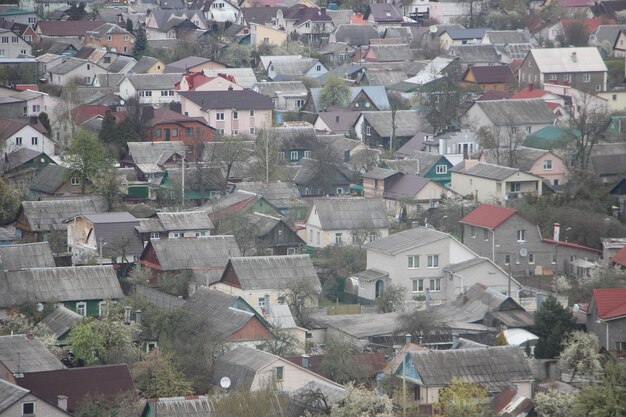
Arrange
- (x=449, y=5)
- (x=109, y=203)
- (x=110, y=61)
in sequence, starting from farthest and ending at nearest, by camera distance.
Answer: (x=449, y=5) < (x=110, y=61) < (x=109, y=203)

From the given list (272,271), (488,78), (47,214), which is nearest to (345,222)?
(272,271)

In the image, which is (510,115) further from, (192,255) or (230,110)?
(192,255)

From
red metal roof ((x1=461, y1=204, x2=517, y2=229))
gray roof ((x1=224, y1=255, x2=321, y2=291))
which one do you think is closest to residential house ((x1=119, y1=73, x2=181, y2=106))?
red metal roof ((x1=461, y1=204, x2=517, y2=229))

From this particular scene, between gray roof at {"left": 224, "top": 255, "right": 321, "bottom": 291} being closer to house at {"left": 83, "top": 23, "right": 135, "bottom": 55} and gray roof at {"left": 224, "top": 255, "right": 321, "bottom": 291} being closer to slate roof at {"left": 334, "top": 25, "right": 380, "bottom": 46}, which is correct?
house at {"left": 83, "top": 23, "right": 135, "bottom": 55}

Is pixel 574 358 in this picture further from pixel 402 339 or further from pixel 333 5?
pixel 333 5

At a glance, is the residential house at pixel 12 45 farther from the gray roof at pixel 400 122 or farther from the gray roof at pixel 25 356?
the gray roof at pixel 25 356

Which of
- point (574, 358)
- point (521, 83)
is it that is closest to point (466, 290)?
point (574, 358)
